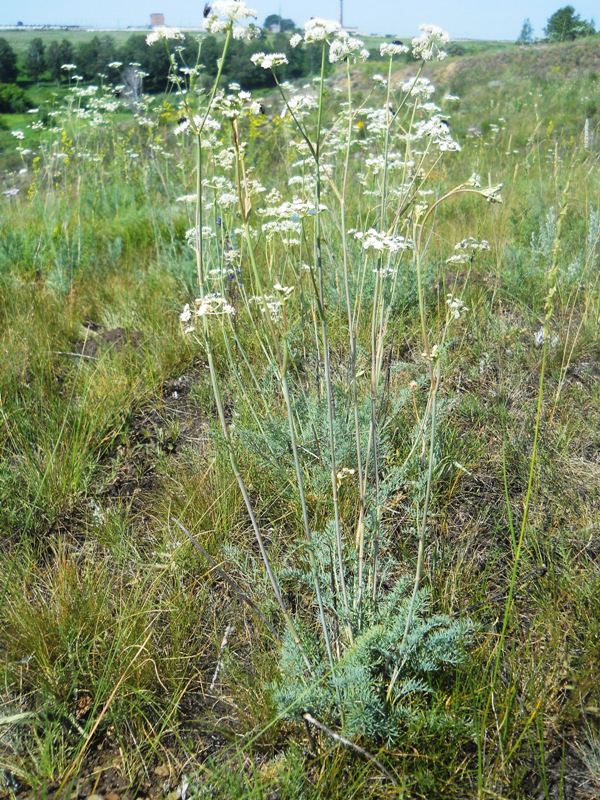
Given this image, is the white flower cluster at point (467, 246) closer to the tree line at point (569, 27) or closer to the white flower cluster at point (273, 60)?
the white flower cluster at point (273, 60)

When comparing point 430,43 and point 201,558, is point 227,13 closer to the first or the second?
point 430,43

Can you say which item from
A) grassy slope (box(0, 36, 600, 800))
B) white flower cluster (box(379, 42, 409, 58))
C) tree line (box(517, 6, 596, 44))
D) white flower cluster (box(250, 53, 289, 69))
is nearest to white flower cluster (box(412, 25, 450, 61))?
white flower cluster (box(379, 42, 409, 58))

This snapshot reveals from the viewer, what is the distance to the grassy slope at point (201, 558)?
1333 mm

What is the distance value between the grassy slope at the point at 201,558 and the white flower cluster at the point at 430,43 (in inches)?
21.4

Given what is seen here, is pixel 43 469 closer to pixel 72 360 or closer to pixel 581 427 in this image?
pixel 72 360

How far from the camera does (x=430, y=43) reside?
1.41 m

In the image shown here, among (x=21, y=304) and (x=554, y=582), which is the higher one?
(x=21, y=304)

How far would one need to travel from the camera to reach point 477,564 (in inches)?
70.9

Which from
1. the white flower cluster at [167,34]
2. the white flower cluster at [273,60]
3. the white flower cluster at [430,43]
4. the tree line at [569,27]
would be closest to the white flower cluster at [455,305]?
the white flower cluster at [430,43]

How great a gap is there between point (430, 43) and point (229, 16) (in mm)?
572

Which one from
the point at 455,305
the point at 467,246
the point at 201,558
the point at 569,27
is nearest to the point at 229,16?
the point at 455,305

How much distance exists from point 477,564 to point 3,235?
162 inches

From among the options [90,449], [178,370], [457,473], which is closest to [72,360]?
[178,370]

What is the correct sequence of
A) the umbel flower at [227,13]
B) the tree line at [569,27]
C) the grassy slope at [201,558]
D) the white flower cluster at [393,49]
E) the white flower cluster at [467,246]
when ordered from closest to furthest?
the umbel flower at [227,13]
the grassy slope at [201,558]
the white flower cluster at [393,49]
the white flower cluster at [467,246]
the tree line at [569,27]
